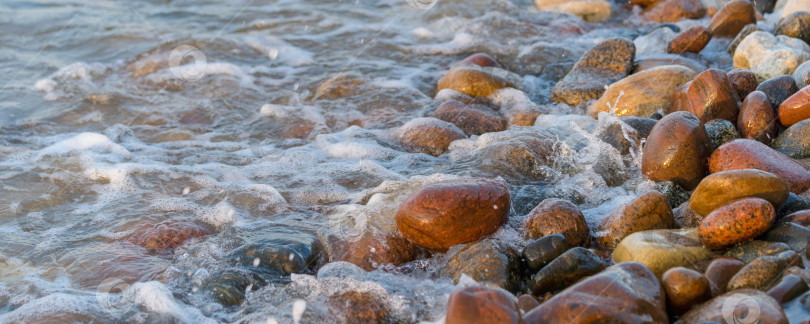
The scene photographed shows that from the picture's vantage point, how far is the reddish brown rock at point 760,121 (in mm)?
3635

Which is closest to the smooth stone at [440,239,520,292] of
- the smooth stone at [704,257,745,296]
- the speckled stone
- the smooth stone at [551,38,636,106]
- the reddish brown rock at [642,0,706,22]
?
the smooth stone at [704,257,745,296]

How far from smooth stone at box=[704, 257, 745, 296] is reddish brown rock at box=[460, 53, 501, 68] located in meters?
3.82

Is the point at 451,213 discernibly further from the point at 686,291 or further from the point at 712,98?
the point at 712,98

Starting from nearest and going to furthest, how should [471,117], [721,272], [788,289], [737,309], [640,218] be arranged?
[737,309], [788,289], [721,272], [640,218], [471,117]

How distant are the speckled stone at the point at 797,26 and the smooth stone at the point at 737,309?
3.78 m

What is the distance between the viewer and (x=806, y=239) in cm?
251

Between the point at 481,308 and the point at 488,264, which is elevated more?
the point at 481,308

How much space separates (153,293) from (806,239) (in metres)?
2.75

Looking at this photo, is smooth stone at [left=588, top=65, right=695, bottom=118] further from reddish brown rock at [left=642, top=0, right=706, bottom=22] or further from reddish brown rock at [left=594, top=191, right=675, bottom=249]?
reddish brown rock at [left=642, top=0, right=706, bottom=22]

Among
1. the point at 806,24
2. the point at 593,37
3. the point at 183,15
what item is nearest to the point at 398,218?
the point at 806,24

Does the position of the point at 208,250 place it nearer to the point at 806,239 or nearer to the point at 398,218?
the point at 398,218

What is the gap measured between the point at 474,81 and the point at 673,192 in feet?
7.74

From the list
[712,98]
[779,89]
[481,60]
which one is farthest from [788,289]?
[481,60]

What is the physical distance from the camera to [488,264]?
2773mm
